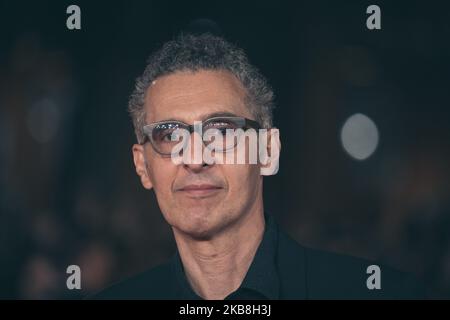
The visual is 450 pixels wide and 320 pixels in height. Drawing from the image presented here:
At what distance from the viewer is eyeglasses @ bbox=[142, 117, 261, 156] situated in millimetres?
2957

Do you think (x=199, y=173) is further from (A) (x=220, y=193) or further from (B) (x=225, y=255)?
(B) (x=225, y=255)

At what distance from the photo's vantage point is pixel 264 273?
2.97 meters

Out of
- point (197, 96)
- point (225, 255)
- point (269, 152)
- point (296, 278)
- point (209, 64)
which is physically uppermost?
point (209, 64)

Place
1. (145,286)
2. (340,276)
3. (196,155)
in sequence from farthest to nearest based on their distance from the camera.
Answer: (145,286) < (340,276) < (196,155)

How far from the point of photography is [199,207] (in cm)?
291

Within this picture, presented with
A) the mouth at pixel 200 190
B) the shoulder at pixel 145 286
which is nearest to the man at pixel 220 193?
the mouth at pixel 200 190

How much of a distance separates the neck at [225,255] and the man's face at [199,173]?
0.05m

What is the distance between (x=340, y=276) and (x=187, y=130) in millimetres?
913

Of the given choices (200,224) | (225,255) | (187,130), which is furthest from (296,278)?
(187,130)

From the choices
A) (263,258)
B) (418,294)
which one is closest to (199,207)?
(263,258)

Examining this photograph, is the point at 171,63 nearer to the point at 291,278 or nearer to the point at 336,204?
the point at 291,278

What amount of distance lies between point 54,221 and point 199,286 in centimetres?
172

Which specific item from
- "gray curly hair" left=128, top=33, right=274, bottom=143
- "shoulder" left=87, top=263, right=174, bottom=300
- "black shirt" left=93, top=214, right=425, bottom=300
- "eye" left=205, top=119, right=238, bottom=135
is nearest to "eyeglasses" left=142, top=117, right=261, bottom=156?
"eye" left=205, top=119, right=238, bottom=135

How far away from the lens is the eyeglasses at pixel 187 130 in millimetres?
2957
